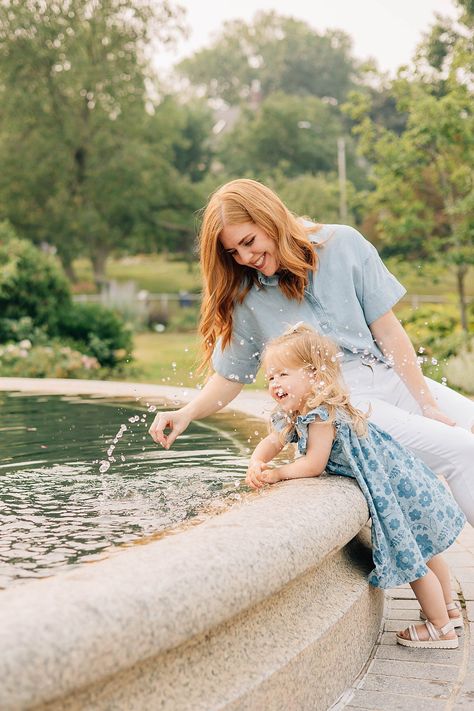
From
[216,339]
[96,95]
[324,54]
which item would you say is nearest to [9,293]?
[216,339]

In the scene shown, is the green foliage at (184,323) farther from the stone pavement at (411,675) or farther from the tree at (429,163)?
the stone pavement at (411,675)

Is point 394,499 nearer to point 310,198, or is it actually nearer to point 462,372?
point 462,372

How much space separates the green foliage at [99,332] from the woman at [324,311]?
12.4 m

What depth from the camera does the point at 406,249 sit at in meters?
20.4

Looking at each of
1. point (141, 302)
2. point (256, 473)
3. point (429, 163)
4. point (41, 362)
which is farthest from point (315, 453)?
point (141, 302)

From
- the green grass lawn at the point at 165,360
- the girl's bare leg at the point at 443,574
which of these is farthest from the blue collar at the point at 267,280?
the green grass lawn at the point at 165,360

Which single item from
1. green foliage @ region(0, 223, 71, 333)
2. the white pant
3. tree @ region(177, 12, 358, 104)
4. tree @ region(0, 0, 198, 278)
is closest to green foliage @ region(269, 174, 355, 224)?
tree @ region(0, 0, 198, 278)

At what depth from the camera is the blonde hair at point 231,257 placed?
3635mm

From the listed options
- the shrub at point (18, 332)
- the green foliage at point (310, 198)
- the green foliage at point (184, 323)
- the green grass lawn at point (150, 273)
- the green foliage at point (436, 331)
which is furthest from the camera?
the green grass lawn at point (150, 273)

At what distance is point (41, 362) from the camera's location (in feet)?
45.2

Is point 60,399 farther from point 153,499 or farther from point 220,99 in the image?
point 220,99

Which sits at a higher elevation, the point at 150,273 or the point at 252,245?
the point at 252,245

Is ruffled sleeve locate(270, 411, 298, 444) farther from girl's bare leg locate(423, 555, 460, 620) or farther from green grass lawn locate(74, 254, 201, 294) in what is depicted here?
green grass lawn locate(74, 254, 201, 294)

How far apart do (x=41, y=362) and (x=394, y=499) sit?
434 inches
